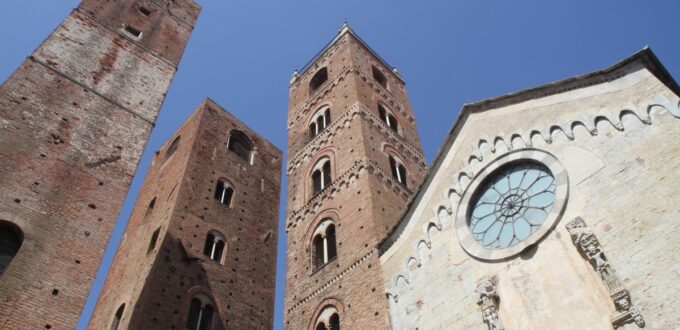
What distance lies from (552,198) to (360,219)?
527cm

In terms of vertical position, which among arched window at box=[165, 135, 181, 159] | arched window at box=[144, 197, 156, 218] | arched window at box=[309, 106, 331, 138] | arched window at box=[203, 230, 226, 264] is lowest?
arched window at box=[203, 230, 226, 264]

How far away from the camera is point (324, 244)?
14.0 metres

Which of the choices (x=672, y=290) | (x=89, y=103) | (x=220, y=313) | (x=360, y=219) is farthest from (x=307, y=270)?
(x=672, y=290)

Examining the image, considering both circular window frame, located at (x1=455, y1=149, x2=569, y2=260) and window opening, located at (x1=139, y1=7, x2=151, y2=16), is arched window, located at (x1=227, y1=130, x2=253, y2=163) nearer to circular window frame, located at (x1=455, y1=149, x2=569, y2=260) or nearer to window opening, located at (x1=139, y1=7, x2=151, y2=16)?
window opening, located at (x1=139, y1=7, x2=151, y2=16)

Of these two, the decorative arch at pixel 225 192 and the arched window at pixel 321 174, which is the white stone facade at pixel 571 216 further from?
the decorative arch at pixel 225 192

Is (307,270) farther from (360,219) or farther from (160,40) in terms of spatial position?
(160,40)

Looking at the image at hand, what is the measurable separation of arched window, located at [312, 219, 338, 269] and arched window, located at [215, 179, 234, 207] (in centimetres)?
503

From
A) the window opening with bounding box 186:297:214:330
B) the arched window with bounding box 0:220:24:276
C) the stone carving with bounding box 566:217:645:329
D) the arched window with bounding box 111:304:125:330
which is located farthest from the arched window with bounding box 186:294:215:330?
the stone carving with bounding box 566:217:645:329

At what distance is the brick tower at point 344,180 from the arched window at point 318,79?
0.04 meters

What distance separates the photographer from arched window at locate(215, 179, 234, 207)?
18.4 m

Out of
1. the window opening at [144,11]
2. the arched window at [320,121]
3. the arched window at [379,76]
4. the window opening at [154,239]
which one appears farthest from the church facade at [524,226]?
the arched window at [379,76]

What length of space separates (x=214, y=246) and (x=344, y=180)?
462 centimetres

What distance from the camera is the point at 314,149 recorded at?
17.4 metres

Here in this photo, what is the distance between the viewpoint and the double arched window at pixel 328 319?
11.8 metres
